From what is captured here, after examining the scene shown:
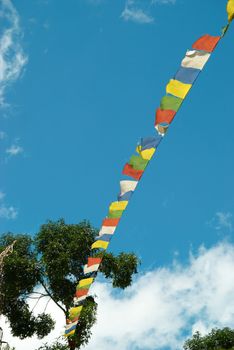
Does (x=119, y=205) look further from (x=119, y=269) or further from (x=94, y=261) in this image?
(x=119, y=269)

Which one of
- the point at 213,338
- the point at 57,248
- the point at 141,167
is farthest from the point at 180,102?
the point at 213,338

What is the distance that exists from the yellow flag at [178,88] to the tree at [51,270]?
17966mm

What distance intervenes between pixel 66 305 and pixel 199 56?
2012 centimetres

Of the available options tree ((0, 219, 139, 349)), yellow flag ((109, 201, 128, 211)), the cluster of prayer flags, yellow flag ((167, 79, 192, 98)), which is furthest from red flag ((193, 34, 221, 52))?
tree ((0, 219, 139, 349))

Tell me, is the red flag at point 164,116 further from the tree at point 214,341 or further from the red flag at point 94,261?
the tree at point 214,341

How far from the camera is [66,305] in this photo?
2395 cm

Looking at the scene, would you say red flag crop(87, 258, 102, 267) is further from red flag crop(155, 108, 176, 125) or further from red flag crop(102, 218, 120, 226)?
red flag crop(155, 108, 176, 125)

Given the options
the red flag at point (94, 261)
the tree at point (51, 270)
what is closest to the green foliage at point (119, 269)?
the tree at point (51, 270)

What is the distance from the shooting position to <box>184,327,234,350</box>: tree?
1817 inches

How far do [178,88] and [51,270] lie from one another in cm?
1923

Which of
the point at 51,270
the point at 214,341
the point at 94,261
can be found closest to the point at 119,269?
the point at 51,270

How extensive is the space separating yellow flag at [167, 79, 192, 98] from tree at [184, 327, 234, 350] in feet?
144

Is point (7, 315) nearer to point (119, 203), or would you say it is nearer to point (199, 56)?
point (119, 203)

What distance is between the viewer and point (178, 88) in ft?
20.6
